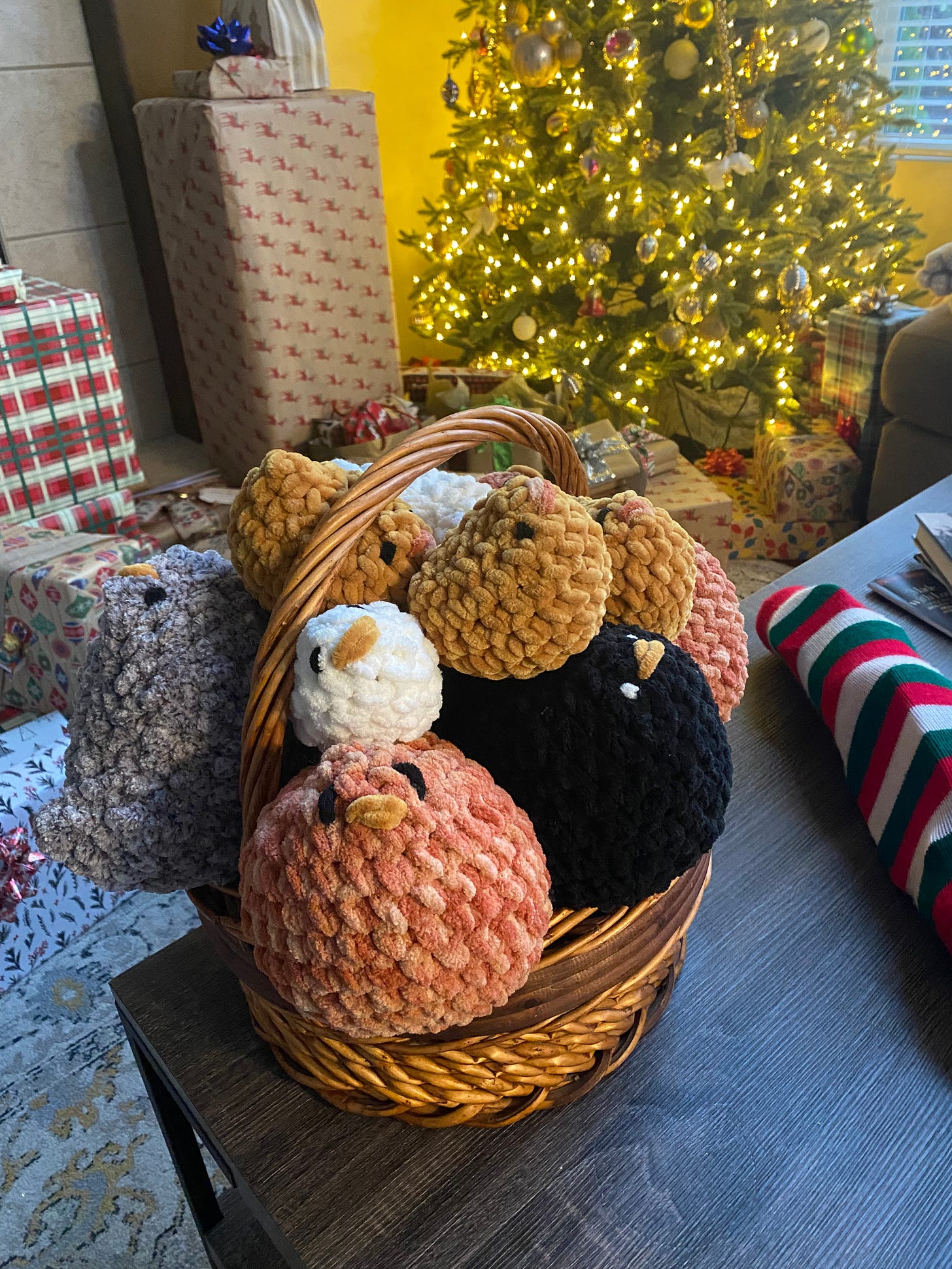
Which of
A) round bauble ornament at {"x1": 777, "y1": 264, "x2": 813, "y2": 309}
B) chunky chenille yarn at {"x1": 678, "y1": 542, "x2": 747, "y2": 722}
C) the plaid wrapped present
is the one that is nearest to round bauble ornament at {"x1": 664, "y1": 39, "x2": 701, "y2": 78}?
round bauble ornament at {"x1": 777, "y1": 264, "x2": 813, "y2": 309}

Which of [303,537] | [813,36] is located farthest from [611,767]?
[813,36]

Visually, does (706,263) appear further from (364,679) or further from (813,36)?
(364,679)

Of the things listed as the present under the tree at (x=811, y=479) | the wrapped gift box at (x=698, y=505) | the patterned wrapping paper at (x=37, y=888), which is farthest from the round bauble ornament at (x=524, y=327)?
the patterned wrapping paper at (x=37, y=888)

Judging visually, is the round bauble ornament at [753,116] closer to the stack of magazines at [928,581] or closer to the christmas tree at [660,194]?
the christmas tree at [660,194]

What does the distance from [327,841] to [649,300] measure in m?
2.13

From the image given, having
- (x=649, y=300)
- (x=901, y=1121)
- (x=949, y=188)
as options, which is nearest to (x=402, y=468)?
(x=901, y=1121)

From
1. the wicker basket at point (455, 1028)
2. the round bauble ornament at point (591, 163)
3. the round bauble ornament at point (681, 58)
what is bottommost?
the wicker basket at point (455, 1028)

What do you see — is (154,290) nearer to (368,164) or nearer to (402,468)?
(368,164)

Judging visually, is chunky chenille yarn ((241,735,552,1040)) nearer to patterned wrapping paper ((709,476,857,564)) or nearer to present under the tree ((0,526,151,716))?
present under the tree ((0,526,151,716))

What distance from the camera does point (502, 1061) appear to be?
1.51 feet

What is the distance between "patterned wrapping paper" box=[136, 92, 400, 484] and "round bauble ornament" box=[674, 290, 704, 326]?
Result: 0.64 metres

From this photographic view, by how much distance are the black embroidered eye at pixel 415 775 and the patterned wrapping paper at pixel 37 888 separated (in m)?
0.88

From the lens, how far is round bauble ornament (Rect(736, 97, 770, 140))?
1.87 metres

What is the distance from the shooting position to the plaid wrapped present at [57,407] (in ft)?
4.83
